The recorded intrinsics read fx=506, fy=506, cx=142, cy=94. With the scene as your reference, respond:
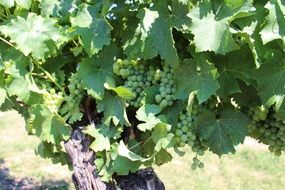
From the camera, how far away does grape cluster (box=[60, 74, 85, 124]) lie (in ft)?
6.49

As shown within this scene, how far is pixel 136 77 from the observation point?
1.83 m

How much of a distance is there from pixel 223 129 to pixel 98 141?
0.48 metres

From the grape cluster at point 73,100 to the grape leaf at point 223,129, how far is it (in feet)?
1.72

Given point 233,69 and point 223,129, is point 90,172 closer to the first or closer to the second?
point 223,129

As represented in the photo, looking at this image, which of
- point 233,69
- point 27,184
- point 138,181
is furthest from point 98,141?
point 27,184

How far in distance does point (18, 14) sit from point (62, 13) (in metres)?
0.19

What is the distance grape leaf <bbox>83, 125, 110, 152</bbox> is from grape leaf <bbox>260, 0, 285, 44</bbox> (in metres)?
0.72

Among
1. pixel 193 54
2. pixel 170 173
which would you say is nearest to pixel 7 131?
pixel 170 173

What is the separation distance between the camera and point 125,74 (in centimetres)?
183

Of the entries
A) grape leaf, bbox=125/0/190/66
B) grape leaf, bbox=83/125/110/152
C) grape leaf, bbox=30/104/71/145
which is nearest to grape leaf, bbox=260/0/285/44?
grape leaf, bbox=125/0/190/66

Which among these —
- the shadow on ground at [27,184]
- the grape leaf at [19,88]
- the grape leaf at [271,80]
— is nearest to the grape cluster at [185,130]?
the grape leaf at [271,80]

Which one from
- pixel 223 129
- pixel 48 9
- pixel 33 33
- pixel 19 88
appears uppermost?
pixel 48 9

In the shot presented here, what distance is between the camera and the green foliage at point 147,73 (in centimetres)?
153

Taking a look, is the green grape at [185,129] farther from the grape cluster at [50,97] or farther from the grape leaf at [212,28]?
the grape cluster at [50,97]
